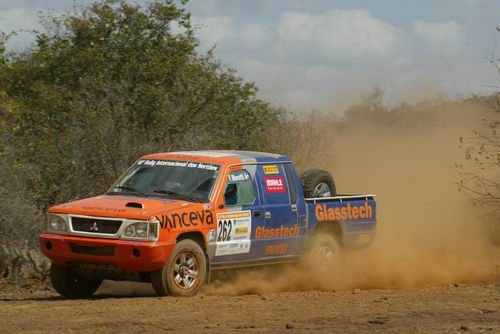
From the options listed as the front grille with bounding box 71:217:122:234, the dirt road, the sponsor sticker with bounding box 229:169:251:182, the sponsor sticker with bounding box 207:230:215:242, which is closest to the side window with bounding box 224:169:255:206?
the sponsor sticker with bounding box 229:169:251:182

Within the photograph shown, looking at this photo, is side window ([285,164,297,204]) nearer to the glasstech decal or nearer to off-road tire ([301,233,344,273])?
the glasstech decal

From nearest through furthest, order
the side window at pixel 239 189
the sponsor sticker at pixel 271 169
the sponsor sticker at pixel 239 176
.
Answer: the side window at pixel 239 189, the sponsor sticker at pixel 239 176, the sponsor sticker at pixel 271 169

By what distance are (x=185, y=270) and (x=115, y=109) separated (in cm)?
803

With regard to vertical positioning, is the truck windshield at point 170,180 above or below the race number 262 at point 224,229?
above

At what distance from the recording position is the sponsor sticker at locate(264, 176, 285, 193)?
1226 cm

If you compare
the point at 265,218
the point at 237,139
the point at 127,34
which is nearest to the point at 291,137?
the point at 237,139

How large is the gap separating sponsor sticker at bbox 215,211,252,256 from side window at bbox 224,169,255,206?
175mm

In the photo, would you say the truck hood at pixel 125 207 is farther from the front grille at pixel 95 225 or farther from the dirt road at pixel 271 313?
the dirt road at pixel 271 313

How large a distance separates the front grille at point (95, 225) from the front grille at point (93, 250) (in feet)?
0.63

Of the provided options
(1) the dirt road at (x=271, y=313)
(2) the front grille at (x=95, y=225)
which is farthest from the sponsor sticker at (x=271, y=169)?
(2) the front grille at (x=95, y=225)

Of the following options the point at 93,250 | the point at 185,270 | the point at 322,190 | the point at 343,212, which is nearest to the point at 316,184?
the point at 322,190

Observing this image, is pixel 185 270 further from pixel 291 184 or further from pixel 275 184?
pixel 291 184

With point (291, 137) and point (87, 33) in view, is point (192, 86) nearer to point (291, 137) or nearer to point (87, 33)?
point (87, 33)

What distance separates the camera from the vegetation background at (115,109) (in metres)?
16.2
